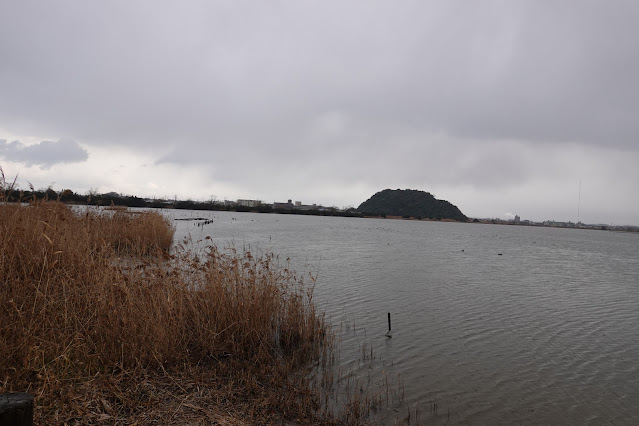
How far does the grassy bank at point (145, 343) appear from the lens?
4.38 m

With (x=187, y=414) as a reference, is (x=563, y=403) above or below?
below

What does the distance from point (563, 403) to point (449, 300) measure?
8191mm

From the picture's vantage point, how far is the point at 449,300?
14578 millimetres

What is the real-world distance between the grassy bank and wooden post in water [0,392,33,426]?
1.58 meters

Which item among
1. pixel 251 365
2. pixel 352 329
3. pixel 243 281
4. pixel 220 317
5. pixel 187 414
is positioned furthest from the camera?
pixel 352 329

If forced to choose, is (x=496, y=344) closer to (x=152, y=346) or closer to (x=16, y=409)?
(x=152, y=346)

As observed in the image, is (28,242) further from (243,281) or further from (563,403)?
(563,403)

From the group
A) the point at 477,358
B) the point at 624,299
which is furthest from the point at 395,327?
the point at 624,299

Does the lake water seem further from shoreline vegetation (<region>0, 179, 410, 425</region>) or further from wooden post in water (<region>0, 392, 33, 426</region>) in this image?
wooden post in water (<region>0, 392, 33, 426</region>)

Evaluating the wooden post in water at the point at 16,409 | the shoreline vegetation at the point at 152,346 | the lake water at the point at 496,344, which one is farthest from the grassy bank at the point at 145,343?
the lake water at the point at 496,344

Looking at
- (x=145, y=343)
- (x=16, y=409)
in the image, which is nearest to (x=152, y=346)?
(x=145, y=343)

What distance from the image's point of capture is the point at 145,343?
557 centimetres

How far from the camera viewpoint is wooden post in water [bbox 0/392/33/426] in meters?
2.41

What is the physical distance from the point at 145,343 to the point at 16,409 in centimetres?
325
